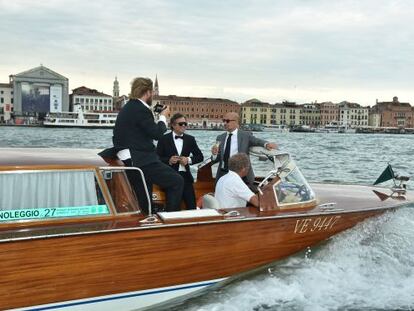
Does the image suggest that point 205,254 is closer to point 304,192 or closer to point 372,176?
point 304,192

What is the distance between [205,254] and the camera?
4.77m

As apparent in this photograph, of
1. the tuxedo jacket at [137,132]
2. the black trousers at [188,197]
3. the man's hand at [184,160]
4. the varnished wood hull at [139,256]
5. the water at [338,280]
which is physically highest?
the tuxedo jacket at [137,132]

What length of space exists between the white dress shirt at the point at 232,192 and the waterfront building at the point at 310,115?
16765 cm

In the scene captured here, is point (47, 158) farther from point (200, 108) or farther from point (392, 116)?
point (392, 116)

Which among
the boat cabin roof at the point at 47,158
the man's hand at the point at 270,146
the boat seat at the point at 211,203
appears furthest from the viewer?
the man's hand at the point at 270,146

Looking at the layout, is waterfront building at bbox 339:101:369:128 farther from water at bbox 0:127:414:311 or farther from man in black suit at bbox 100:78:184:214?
man in black suit at bbox 100:78:184:214

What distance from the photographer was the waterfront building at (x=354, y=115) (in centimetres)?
16600

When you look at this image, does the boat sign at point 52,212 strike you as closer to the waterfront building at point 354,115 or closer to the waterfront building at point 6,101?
the waterfront building at point 6,101

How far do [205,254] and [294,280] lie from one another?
1.17 metres

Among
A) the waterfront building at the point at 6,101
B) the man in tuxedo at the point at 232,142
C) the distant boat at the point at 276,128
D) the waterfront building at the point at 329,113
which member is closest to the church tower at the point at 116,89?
the waterfront building at the point at 6,101

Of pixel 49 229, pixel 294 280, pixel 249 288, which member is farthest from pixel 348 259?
pixel 49 229

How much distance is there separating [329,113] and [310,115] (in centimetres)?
590

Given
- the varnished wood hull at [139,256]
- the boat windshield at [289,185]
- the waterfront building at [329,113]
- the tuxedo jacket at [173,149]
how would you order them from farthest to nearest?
the waterfront building at [329,113] < the tuxedo jacket at [173,149] < the boat windshield at [289,185] < the varnished wood hull at [139,256]

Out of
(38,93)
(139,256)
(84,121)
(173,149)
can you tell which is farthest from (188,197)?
(38,93)
